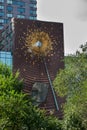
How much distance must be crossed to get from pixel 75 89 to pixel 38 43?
96.5 ft

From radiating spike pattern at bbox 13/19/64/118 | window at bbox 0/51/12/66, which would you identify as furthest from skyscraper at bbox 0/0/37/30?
radiating spike pattern at bbox 13/19/64/118

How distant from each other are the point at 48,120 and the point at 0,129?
8240 millimetres

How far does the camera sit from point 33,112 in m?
34.5

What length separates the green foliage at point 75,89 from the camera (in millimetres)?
35000

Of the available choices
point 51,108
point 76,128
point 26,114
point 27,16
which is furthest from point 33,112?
point 27,16

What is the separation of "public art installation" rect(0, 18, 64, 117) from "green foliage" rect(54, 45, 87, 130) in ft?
81.1

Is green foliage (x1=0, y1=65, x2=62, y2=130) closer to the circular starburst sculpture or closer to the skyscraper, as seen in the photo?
the circular starburst sculpture

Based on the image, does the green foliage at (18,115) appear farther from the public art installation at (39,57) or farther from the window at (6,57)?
the window at (6,57)

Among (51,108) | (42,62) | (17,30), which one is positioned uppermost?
(17,30)

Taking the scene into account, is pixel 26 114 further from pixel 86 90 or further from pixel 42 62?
pixel 42 62

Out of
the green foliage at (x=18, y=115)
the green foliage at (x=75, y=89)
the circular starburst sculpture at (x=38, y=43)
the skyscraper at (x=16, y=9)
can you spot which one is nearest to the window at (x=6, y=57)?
the circular starburst sculpture at (x=38, y=43)

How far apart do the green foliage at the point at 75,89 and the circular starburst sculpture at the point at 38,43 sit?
26.1 m

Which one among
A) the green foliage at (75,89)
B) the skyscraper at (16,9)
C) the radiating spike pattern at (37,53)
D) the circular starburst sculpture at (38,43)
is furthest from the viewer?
the skyscraper at (16,9)

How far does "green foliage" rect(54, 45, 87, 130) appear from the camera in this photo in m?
35.0
